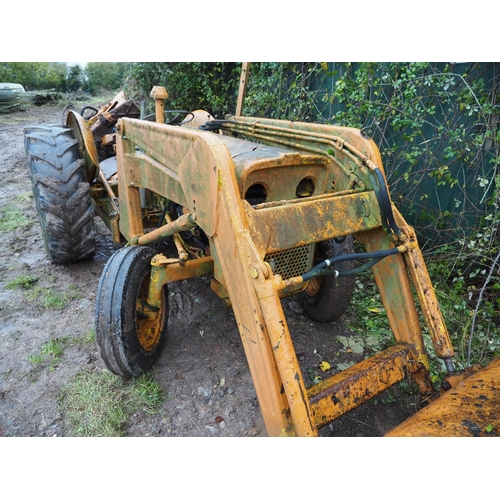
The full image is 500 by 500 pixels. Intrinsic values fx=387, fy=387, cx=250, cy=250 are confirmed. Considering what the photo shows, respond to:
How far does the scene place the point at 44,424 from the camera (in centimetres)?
223

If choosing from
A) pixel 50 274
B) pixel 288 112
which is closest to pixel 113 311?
pixel 50 274

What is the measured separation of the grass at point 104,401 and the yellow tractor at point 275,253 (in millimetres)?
132

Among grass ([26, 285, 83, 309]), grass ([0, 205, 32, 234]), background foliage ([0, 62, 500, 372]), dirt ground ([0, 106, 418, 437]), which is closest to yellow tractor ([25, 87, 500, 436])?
dirt ground ([0, 106, 418, 437])

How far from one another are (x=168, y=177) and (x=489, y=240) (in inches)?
103

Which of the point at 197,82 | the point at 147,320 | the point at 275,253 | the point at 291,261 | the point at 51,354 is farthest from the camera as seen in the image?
the point at 197,82

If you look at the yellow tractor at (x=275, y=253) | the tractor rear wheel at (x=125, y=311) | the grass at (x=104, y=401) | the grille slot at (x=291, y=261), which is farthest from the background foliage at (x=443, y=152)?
the grass at (x=104, y=401)

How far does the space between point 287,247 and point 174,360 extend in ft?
4.66

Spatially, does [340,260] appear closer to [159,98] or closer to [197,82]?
[159,98]

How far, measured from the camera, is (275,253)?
2209mm

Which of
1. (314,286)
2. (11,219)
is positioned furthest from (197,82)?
(314,286)

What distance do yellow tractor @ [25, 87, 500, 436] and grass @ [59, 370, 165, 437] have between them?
132mm

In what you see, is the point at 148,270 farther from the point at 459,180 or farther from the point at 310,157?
the point at 459,180

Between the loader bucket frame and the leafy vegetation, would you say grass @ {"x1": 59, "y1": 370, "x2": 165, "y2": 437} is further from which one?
the leafy vegetation

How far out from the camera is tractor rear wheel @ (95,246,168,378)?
2264mm
